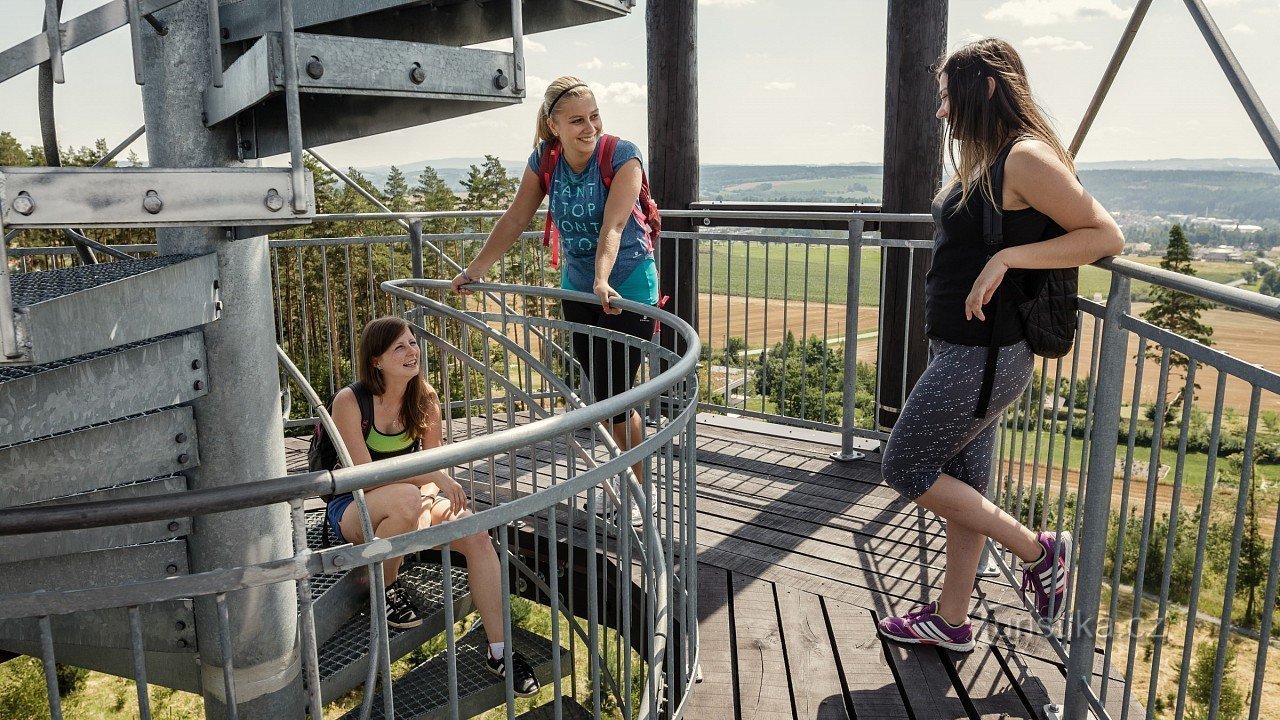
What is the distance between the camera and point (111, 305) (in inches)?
86.6

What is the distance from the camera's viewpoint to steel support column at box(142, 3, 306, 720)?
2.40 m

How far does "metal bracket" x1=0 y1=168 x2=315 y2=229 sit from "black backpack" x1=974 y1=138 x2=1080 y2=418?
6.18ft

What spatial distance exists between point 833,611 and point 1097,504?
1.27 m

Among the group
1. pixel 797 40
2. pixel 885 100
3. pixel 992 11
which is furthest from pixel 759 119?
pixel 885 100

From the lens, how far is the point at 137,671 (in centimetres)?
160

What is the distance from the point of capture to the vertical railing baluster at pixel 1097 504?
2.58 m

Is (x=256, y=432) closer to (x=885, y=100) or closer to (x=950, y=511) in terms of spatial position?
(x=950, y=511)

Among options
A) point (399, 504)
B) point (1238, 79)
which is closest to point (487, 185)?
point (399, 504)

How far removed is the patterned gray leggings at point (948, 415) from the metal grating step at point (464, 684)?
5.44 feet

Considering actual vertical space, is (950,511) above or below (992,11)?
below

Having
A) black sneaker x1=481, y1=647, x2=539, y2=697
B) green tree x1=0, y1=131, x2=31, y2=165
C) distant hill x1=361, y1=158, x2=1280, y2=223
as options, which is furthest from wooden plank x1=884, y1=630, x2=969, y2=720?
distant hill x1=361, y1=158, x2=1280, y2=223

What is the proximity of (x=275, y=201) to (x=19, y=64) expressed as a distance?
605 millimetres

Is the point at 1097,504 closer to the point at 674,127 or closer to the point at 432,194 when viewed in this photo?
the point at 674,127

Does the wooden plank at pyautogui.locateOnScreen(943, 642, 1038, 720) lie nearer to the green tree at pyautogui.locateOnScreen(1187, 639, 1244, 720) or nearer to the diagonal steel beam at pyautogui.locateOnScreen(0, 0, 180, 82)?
the diagonal steel beam at pyautogui.locateOnScreen(0, 0, 180, 82)
